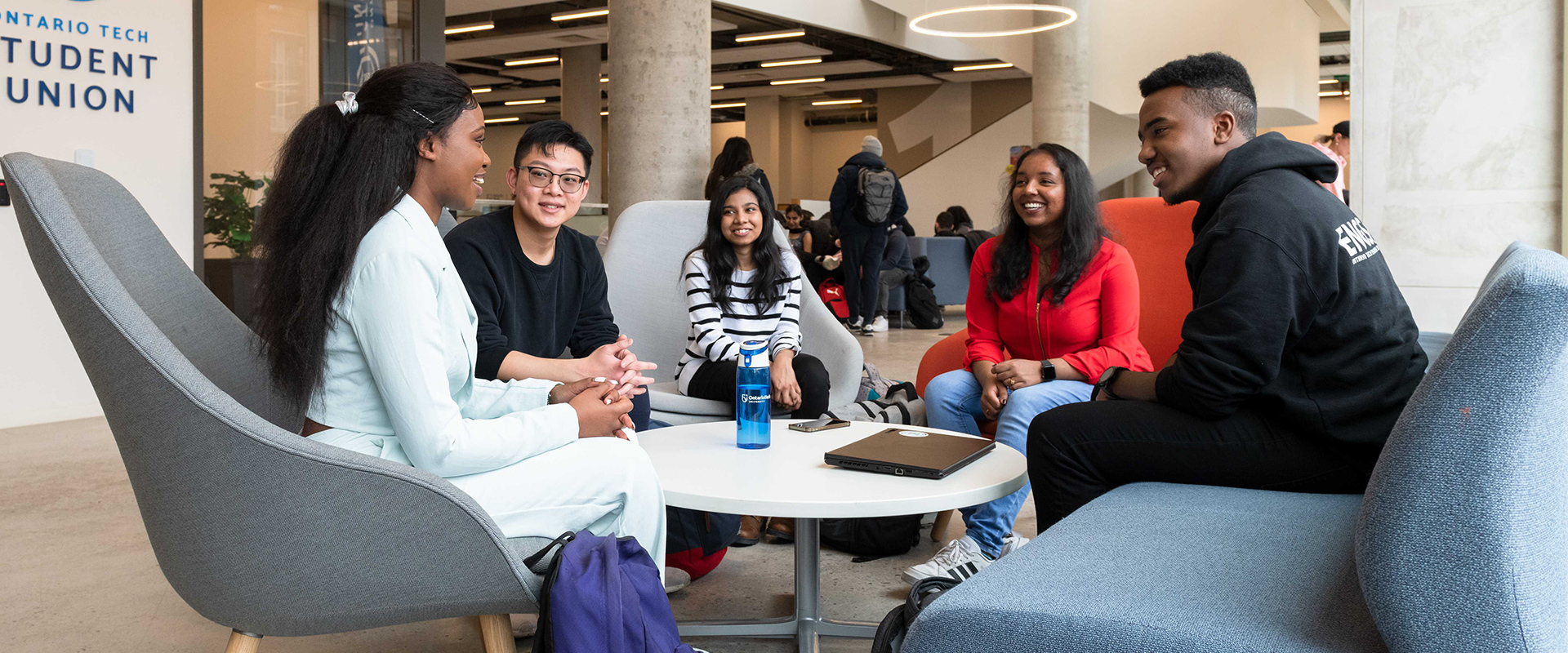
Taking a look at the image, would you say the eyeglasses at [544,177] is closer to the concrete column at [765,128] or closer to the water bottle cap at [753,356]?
the water bottle cap at [753,356]

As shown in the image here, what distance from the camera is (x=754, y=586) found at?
8.27 ft

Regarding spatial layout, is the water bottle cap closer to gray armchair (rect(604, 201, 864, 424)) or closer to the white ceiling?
gray armchair (rect(604, 201, 864, 424))

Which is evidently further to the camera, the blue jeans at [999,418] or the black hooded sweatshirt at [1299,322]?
the blue jeans at [999,418]

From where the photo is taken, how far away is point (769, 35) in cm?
1316

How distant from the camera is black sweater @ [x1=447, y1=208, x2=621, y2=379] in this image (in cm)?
248

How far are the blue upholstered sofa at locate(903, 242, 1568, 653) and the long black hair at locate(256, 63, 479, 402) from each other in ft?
3.08

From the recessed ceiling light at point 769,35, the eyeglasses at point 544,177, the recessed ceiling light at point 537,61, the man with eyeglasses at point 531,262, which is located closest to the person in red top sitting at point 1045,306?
the man with eyeglasses at point 531,262

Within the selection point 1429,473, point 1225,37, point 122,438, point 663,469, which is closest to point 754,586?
point 663,469

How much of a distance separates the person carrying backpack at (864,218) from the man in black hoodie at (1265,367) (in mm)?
5854

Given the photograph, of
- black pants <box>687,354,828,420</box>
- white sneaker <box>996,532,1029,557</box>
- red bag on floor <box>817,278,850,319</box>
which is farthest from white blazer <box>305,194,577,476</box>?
red bag on floor <box>817,278,850,319</box>

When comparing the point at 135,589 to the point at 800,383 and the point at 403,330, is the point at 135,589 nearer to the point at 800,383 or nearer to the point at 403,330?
the point at 403,330

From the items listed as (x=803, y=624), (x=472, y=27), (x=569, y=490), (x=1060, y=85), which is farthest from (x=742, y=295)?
(x=472, y=27)

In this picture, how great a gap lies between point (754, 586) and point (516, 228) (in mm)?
1069

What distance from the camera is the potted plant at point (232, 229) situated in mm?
5109
